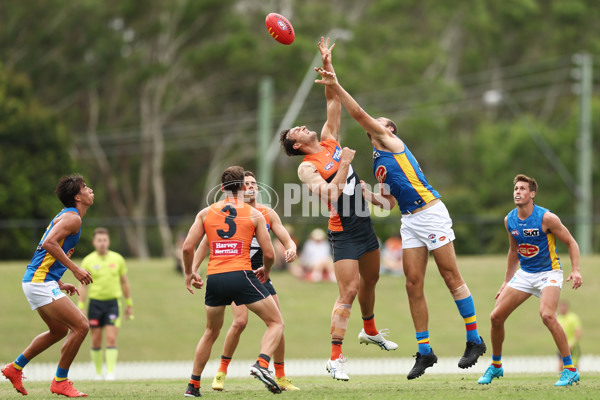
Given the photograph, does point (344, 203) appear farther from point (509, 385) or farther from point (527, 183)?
point (509, 385)

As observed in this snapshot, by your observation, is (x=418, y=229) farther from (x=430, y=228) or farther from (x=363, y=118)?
(x=363, y=118)

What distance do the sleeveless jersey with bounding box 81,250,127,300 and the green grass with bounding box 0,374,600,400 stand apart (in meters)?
2.88

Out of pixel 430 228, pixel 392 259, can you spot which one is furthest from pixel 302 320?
pixel 430 228

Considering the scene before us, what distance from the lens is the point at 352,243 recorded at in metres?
10.4

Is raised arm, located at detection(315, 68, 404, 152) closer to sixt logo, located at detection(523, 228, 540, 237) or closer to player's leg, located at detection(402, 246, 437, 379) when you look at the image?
player's leg, located at detection(402, 246, 437, 379)

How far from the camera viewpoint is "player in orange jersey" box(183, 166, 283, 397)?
9.41m

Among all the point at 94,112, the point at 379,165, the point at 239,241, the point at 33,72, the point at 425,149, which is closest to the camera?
the point at 239,241

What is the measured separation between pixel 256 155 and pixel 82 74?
10.2 m

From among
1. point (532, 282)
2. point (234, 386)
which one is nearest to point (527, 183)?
point (532, 282)

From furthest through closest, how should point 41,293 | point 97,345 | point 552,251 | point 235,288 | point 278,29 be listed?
1. point 97,345
2. point 278,29
3. point 552,251
4. point 41,293
5. point 235,288

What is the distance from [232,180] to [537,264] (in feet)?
12.6

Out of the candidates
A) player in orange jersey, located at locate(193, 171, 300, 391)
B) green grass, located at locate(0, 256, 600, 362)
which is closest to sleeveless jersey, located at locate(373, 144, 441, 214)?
player in orange jersey, located at locate(193, 171, 300, 391)

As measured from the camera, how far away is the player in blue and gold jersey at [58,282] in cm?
975

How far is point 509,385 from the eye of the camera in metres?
10.5
